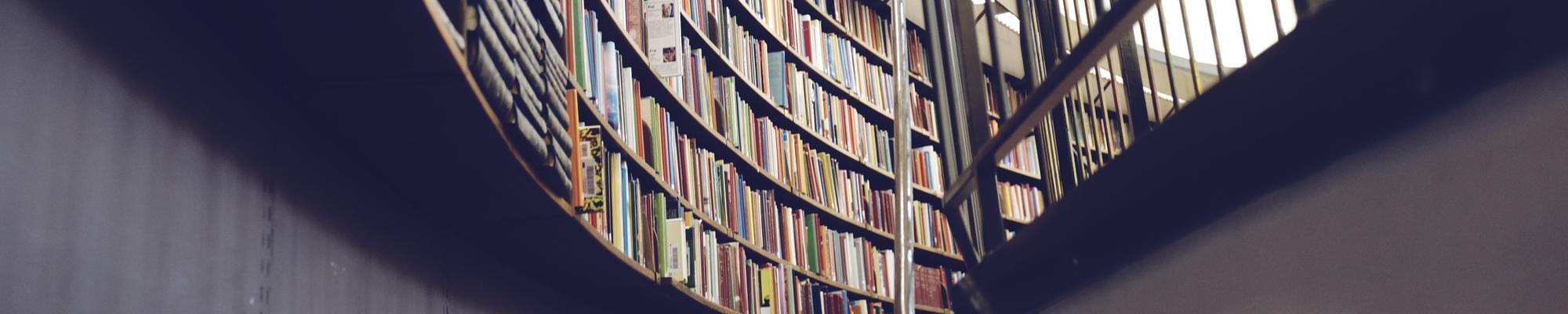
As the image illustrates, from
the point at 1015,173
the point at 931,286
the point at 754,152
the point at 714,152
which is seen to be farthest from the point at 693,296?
the point at 1015,173

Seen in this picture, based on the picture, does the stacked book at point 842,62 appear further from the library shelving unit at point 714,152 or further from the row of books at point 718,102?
the row of books at point 718,102

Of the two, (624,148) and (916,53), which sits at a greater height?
(916,53)

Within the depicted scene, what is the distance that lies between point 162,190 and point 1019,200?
13.7 feet

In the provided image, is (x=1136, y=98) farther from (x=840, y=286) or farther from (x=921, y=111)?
(x=921, y=111)

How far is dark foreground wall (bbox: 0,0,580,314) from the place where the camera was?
1091mm

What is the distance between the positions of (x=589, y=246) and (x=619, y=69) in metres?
0.64

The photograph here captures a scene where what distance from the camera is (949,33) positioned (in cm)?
249

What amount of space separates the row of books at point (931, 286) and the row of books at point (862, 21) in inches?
31.9

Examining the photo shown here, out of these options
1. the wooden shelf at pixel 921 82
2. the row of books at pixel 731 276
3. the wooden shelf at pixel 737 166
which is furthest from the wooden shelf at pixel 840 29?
the row of books at pixel 731 276

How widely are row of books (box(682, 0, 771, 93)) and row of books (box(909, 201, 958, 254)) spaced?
0.99 meters

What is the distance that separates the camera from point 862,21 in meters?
4.73

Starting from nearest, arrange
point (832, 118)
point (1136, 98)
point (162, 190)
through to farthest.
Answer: point (162, 190) → point (1136, 98) → point (832, 118)

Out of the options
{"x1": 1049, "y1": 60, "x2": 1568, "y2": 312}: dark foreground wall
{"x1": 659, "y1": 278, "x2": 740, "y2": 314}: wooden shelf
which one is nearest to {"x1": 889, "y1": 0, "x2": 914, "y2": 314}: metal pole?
{"x1": 1049, "y1": 60, "x2": 1568, "y2": 312}: dark foreground wall

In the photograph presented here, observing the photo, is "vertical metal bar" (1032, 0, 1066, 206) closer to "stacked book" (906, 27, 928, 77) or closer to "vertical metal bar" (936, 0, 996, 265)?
"vertical metal bar" (936, 0, 996, 265)
